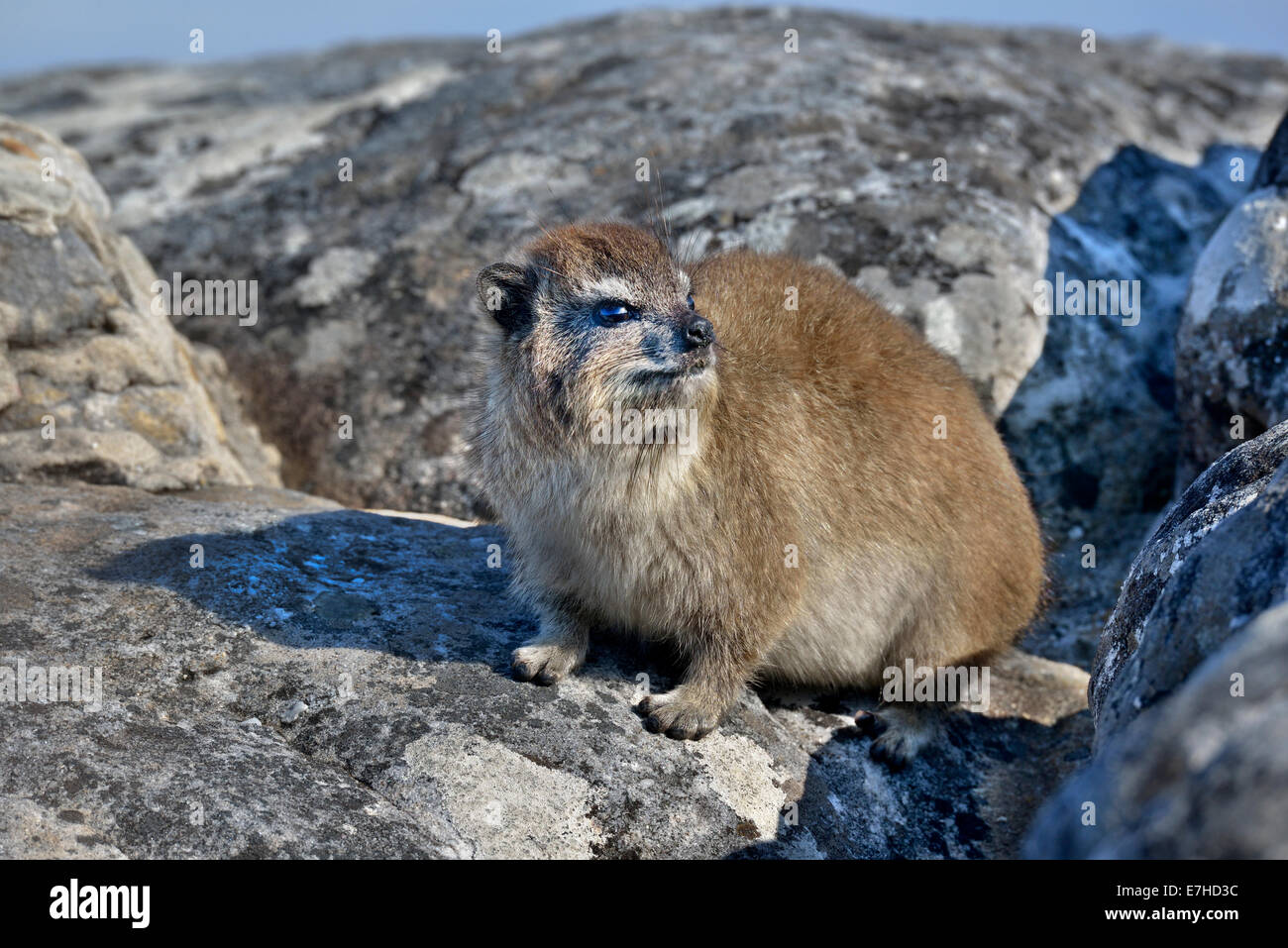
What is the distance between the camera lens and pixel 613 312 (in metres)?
4.84

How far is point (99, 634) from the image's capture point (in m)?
4.51

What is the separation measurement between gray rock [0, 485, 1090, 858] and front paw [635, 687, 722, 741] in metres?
0.06

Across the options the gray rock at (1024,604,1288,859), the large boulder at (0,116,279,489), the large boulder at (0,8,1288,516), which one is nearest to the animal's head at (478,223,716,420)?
the large boulder at (0,8,1288,516)

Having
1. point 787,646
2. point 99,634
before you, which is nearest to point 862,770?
point 787,646

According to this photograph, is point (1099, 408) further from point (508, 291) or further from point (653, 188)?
point (508, 291)

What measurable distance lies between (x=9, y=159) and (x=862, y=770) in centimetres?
569

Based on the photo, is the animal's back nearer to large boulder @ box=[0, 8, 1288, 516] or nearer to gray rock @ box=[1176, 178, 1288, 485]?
large boulder @ box=[0, 8, 1288, 516]

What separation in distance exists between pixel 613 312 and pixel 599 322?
7 centimetres

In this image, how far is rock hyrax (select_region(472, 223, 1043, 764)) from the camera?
4.73 metres

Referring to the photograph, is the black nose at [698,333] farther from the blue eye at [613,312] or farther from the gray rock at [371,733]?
the gray rock at [371,733]

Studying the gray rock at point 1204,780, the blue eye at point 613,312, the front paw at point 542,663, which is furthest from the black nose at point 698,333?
the gray rock at point 1204,780

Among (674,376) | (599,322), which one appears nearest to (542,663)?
(674,376)
